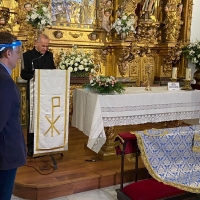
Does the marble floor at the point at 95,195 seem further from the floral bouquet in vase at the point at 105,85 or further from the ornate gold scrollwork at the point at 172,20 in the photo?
the ornate gold scrollwork at the point at 172,20

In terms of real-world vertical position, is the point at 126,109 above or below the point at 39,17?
below

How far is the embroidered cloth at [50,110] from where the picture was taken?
383 centimetres

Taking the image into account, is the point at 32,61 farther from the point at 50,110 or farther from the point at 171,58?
the point at 171,58

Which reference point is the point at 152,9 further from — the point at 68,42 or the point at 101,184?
the point at 101,184

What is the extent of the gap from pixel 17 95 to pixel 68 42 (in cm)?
484

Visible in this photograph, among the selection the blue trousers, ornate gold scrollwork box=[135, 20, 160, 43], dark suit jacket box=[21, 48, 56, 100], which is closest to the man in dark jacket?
dark suit jacket box=[21, 48, 56, 100]


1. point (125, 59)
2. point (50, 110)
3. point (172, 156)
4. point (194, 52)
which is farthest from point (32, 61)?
point (194, 52)

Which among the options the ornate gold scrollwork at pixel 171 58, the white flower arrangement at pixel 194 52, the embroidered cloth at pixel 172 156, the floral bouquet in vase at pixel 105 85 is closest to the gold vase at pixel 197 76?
the white flower arrangement at pixel 194 52

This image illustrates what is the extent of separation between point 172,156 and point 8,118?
6.88 feet

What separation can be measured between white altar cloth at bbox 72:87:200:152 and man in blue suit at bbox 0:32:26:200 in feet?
6.63

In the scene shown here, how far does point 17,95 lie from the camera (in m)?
2.04

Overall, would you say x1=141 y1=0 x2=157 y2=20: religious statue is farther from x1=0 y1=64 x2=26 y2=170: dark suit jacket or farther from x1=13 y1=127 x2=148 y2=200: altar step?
x1=0 y1=64 x2=26 y2=170: dark suit jacket

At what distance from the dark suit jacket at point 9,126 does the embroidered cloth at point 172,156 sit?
1.53 metres

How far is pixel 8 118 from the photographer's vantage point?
1.99 meters
